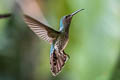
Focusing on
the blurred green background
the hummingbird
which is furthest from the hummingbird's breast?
the blurred green background

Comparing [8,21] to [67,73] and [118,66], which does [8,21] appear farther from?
[118,66]

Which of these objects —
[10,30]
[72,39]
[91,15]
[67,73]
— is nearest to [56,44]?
[91,15]

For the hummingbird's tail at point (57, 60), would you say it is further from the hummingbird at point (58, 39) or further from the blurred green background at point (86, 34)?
the blurred green background at point (86, 34)

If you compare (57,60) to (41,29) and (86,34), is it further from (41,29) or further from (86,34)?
(86,34)

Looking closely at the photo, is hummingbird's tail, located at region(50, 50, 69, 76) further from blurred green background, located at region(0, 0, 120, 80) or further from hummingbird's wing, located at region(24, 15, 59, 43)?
blurred green background, located at region(0, 0, 120, 80)

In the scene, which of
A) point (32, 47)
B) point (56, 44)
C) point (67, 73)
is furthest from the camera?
point (32, 47)

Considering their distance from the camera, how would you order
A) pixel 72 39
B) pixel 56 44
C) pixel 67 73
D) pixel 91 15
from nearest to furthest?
pixel 56 44 < pixel 91 15 < pixel 72 39 < pixel 67 73
